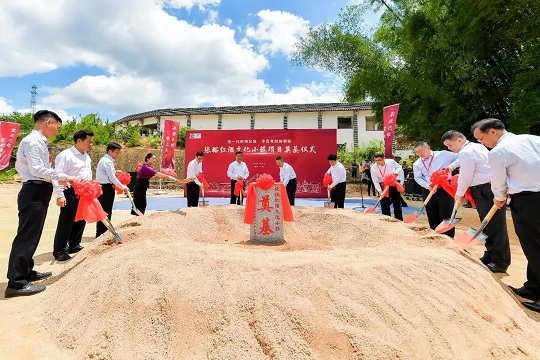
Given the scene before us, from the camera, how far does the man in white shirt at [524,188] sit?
264cm

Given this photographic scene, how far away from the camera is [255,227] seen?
4492 millimetres

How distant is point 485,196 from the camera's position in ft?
12.0

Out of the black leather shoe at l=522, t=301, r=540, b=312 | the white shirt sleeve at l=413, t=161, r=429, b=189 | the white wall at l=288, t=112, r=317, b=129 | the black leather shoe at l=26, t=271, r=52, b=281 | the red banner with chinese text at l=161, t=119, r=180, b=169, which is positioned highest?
the white wall at l=288, t=112, r=317, b=129

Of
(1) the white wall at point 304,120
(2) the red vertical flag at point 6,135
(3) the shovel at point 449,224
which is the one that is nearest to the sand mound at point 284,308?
(3) the shovel at point 449,224

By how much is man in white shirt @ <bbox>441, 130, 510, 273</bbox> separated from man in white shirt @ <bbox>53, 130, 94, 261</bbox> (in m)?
4.39

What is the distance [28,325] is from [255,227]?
267cm

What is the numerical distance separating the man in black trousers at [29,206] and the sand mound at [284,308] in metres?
0.28

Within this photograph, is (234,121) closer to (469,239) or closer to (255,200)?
(255,200)

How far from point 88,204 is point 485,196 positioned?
171 inches

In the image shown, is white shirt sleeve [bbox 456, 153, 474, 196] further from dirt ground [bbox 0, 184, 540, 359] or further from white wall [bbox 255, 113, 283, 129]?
white wall [bbox 255, 113, 283, 129]

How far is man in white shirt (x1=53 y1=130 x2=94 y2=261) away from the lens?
3.91 meters

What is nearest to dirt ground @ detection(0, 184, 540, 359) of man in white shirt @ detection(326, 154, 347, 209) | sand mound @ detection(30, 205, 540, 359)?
sand mound @ detection(30, 205, 540, 359)

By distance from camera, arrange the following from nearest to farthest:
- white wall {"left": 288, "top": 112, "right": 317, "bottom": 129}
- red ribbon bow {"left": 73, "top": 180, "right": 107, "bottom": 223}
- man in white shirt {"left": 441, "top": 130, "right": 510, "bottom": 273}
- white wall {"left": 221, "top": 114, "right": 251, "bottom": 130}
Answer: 1. man in white shirt {"left": 441, "top": 130, "right": 510, "bottom": 273}
2. red ribbon bow {"left": 73, "top": 180, "right": 107, "bottom": 223}
3. white wall {"left": 288, "top": 112, "right": 317, "bottom": 129}
4. white wall {"left": 221, "top": 114, "right": 251, "bottom": 130}

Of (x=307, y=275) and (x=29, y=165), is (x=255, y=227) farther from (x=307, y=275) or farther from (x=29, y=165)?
(x=29, y=165)
